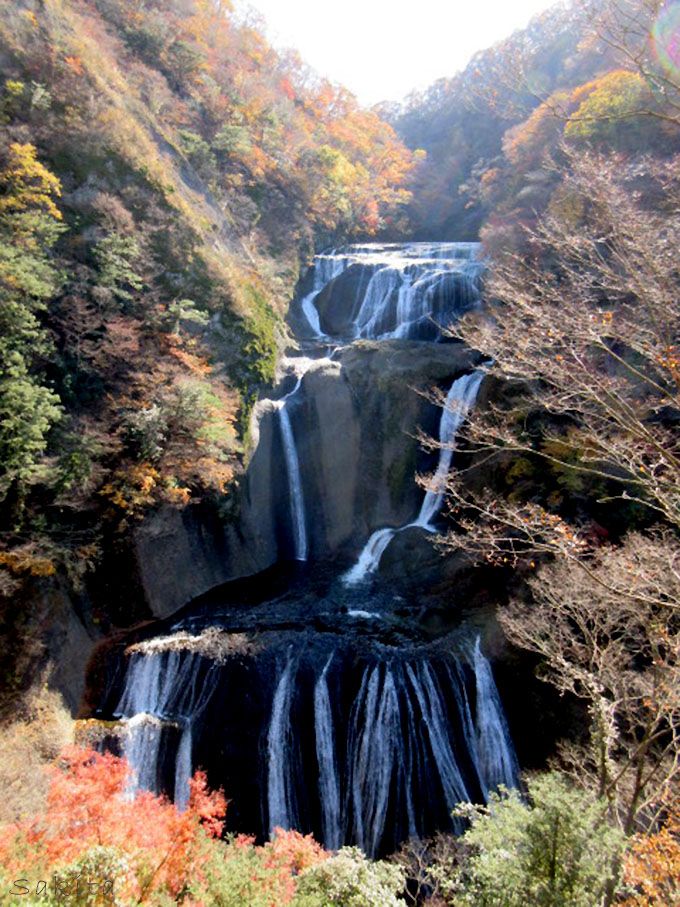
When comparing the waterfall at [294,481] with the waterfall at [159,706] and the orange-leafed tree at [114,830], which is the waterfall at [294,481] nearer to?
the waterfall at [159,706]

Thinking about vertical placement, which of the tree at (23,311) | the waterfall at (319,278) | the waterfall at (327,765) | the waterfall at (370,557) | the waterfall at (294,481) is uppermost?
the waterfall at (319,278)

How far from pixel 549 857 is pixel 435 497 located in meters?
13.0

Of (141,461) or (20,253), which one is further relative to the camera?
(141,461)

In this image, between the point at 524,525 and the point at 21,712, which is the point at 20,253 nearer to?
the point at 21,712

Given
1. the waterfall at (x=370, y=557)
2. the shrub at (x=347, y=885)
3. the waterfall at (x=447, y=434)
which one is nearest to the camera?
the shrub at (x=347, y=885)

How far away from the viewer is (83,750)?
395 inches

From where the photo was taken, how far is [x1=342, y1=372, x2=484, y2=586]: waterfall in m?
17.1

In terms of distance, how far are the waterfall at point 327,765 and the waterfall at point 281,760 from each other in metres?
0.64

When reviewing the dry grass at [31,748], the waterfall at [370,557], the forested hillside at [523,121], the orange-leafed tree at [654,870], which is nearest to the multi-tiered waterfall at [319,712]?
the waterfall at [370,557]

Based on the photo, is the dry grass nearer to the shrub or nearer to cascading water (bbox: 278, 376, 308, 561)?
the shrub

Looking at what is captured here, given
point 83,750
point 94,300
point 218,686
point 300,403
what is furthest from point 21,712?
point 300,403

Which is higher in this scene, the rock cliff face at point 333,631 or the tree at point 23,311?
the tree at point 23,311

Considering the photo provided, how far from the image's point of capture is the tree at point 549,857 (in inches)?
199

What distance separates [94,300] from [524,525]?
13297 millimetres
